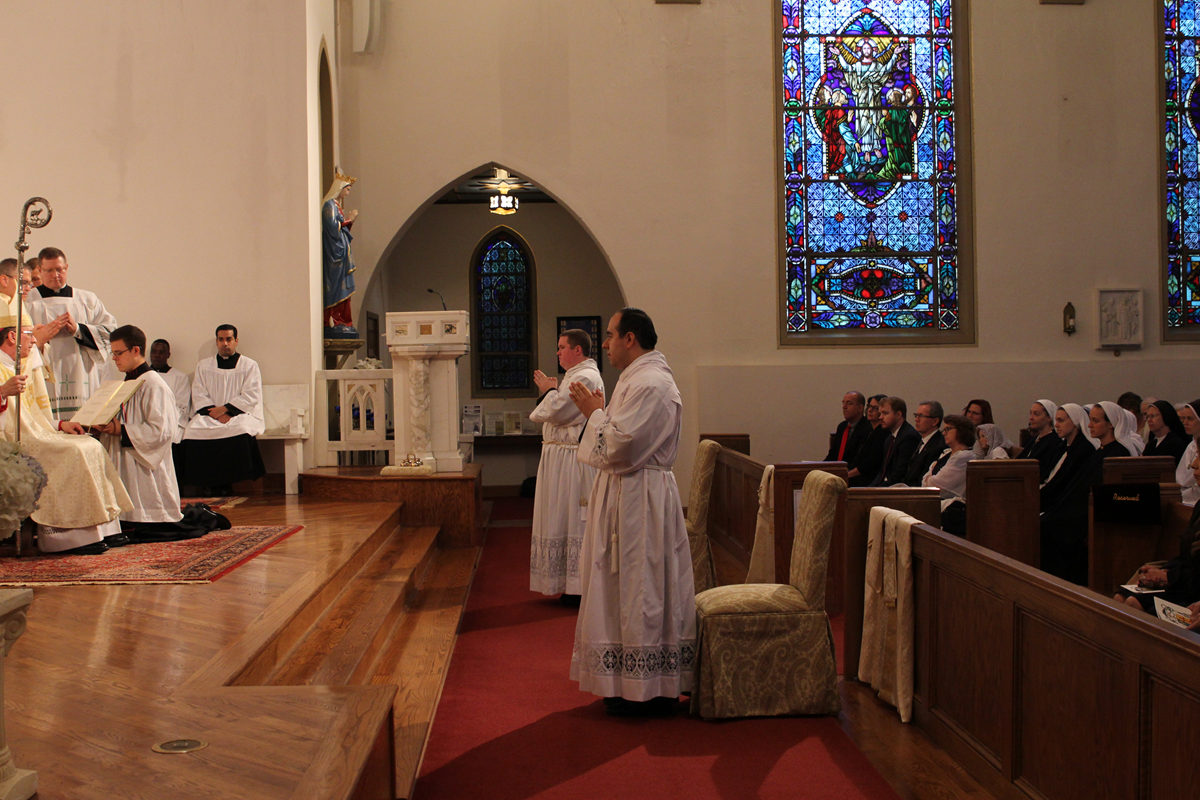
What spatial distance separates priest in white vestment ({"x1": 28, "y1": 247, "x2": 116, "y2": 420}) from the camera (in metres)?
6.29

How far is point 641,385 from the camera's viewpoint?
3805 mm

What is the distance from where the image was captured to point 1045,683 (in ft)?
9.25

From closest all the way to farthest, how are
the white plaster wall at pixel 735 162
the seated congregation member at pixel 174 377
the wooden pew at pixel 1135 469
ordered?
1. the wooden pew at pixel 1135 469
2. the seated congregation member at pixel 174 377
3. the white plaster wall at pixel 735 162

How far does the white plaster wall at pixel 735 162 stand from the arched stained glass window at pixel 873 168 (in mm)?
338

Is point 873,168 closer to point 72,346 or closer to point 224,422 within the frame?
point 224,422

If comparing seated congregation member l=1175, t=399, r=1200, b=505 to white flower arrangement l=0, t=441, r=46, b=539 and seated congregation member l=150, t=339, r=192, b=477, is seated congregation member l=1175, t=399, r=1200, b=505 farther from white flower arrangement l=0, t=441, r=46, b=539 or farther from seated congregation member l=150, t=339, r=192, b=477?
seated congregation member l=150, t=339, r=192, b=477

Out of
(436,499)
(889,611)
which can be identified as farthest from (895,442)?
(889,611)

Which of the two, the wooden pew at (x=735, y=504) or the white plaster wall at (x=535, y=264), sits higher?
the white plaster wall at (x=535, y=264)

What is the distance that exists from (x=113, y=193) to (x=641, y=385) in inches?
265

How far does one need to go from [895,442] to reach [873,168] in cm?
428

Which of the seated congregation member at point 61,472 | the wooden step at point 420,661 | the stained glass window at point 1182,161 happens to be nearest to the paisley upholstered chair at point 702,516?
the wooden step at point 420,661

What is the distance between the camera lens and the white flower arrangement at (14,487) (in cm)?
223

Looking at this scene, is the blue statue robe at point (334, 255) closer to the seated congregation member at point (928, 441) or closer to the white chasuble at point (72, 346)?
the white chasuble at point (72, 346)

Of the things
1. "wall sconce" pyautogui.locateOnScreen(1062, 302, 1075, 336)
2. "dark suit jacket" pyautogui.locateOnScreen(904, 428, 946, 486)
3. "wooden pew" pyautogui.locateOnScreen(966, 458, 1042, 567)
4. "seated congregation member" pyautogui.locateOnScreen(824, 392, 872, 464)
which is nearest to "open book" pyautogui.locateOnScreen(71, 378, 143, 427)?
"wooden pew" pyautogui.locateOnScreen(966, 458, 1042, 567)
